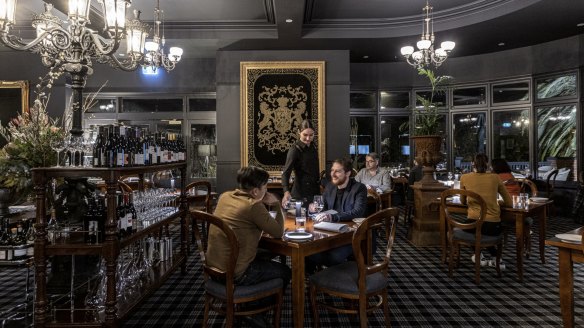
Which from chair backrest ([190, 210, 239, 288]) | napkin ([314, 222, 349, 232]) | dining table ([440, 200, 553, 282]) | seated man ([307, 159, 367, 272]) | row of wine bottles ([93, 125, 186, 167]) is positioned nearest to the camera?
chair backrest ([190, 210, 239, 288])

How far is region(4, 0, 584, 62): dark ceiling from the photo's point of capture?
629cm

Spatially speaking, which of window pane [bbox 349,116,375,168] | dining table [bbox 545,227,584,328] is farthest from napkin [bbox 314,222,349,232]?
window pane [bbox 349,116,375,168]

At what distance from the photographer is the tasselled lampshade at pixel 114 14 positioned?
342 cm

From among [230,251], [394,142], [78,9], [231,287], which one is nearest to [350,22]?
[394,142]

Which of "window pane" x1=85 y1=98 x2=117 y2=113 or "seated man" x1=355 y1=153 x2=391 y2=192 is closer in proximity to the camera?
"seated man" x1=355 y1=153 x2=391 y2=192

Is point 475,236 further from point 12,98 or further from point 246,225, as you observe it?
point 12,98

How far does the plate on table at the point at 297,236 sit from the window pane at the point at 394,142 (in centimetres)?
750

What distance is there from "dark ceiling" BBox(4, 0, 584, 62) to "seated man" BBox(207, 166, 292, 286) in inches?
153

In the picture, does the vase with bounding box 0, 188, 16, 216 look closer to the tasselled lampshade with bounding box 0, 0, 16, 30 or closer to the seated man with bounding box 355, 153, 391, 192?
the tasselled lampshade with bounding box 0, 0, 16, 30

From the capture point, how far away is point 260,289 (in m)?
2.64

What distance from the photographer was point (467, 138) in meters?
9.45

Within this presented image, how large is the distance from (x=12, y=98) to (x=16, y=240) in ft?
23.3

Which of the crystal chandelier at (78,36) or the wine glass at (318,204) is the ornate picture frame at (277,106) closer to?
the crystal chandelier at (78,36)

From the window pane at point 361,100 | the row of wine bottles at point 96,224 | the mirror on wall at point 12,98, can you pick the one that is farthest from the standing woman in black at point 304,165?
the mirror on wall at point 12,98
